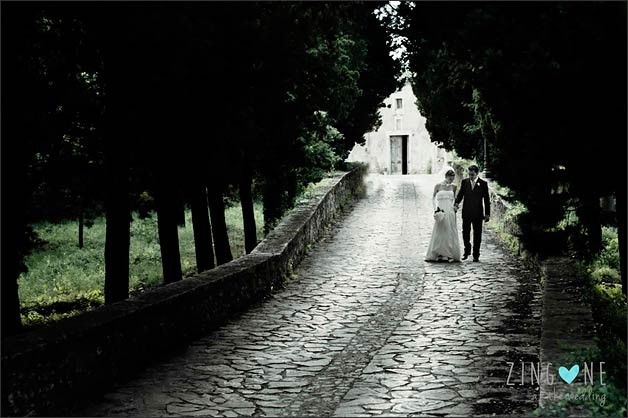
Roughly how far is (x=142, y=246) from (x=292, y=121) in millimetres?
12586

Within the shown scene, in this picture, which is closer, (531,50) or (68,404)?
(68,404)

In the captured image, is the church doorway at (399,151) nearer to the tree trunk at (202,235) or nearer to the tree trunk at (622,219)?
the tree trunk at (202,235)

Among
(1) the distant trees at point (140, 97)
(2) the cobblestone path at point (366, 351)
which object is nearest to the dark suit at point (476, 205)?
(2) the cobblestone path at point (366, 351)

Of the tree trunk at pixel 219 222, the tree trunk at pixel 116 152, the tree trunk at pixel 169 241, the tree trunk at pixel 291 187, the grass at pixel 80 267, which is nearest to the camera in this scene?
the tree trunk at pixel 116 152

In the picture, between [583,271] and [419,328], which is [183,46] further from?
[583,271]

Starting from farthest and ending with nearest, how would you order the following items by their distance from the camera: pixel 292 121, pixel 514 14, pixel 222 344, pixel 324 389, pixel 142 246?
1. pixel 142 246
2. pixel 292 121
3. pixel 222 344
4. pixel 514 14
5. pixel 324 389

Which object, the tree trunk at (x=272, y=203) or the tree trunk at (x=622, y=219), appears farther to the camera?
the tree trunk at (x=272, y=203)

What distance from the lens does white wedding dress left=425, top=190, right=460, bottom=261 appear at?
50.7ft

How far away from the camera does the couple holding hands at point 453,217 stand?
15219mm

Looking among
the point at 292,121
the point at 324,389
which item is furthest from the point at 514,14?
the point at 292,121

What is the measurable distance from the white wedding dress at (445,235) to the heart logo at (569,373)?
938 centimetres

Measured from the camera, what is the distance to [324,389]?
718cm

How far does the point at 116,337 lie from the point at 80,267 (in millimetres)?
18071

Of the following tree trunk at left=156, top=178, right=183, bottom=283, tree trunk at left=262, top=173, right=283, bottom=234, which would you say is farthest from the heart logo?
tree trunk at left=262, top=173, right=283, bottom=234
